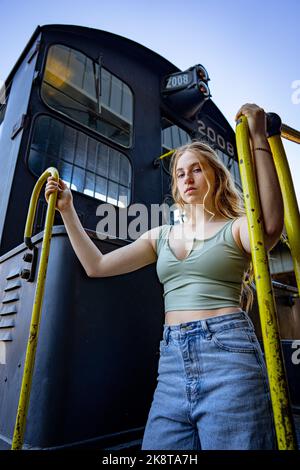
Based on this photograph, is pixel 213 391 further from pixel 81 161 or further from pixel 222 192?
pixel 81 161

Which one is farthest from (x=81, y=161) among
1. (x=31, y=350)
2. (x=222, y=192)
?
(x=31, y=350)

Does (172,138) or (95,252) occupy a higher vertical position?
(172,138)

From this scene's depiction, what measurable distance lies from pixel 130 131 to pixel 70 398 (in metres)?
3.18

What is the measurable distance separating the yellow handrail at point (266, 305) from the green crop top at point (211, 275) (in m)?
0.25

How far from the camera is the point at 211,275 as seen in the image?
833mm

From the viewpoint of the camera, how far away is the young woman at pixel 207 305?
67cm

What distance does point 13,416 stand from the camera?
1126mm

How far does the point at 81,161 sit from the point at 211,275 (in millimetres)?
2572

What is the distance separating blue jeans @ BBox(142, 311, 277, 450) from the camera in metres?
0.66

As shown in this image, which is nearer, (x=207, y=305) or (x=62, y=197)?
(x=207, y=305)

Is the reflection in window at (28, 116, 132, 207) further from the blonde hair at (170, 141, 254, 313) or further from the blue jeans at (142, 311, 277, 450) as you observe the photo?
the blue jeans at (142, 311, 277, 450)

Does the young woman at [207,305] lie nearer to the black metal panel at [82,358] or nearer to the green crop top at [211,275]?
the green crop top at [211,275]

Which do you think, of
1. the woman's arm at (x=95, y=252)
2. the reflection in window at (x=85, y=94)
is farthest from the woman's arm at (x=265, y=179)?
the reflection in window at (x=85, y=94)
